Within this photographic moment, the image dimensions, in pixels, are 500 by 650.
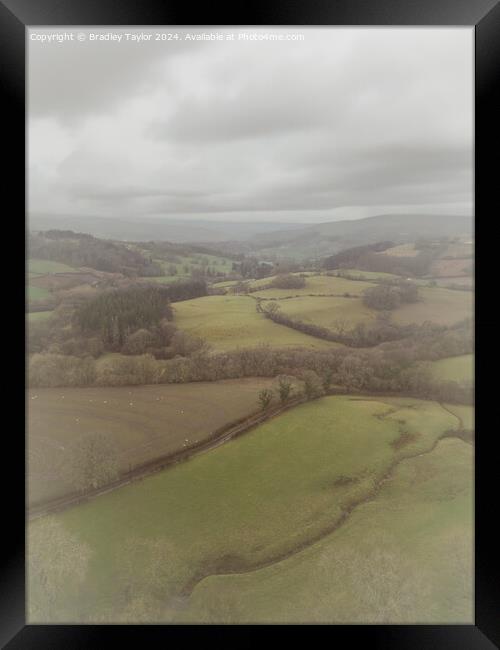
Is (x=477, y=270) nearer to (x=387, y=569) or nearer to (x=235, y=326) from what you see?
(x=235, y=326)

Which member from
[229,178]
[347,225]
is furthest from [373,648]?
[229,178]

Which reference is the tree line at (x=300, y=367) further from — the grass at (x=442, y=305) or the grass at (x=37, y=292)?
the grass at (x=37, y=292)

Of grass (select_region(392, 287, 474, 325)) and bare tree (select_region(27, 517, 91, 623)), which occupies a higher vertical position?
grass (select_region(392, 287, 474, 325))

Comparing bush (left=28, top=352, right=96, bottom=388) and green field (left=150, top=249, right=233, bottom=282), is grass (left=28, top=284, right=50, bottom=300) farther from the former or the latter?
green field (left=150, top=249, right=233, bottom=282)

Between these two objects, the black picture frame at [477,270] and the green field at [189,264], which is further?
the green field at [189,264]

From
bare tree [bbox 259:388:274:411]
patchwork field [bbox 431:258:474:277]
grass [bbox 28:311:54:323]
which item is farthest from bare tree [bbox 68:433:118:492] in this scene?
patchwork field [bbox 431:258:474:277]

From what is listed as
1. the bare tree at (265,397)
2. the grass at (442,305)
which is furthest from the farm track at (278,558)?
the grass at (442,305)

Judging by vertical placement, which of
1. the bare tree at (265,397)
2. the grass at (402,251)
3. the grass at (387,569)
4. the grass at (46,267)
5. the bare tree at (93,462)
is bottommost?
the grass at (387,569)
